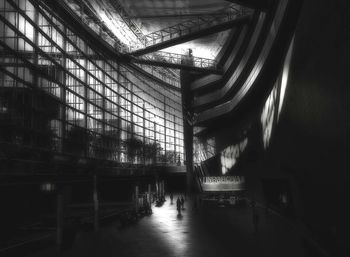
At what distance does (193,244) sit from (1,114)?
17.0 meters

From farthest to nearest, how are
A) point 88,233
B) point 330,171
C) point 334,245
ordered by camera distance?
point 88,233, point 334,245, point 330,171

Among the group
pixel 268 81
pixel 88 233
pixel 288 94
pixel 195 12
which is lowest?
pixel 88 233

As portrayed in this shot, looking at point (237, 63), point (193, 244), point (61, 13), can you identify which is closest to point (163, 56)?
point (237, 63)

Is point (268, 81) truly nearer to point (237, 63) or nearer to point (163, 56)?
point (237, 63)

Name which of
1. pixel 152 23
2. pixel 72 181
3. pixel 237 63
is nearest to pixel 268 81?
pixel 237 63

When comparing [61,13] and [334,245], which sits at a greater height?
[61,13]

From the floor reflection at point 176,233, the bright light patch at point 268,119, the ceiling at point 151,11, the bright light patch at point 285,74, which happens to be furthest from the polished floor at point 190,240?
the ceiling at point 151,11

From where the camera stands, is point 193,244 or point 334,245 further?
point 193,244

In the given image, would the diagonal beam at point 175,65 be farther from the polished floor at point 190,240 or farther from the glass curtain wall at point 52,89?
the polished floor at point 190,240

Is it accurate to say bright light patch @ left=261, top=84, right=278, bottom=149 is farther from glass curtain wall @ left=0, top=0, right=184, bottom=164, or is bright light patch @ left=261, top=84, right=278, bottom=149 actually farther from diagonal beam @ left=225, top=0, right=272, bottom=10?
glass curtain wall @ left=0, top=0, right=184, bottom=164

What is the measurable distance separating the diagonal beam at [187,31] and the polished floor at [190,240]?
858 inches

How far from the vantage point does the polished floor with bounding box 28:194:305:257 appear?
1452 centimetres

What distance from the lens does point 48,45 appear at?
107 feet

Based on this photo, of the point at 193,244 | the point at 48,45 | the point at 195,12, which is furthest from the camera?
the point at 195,12
